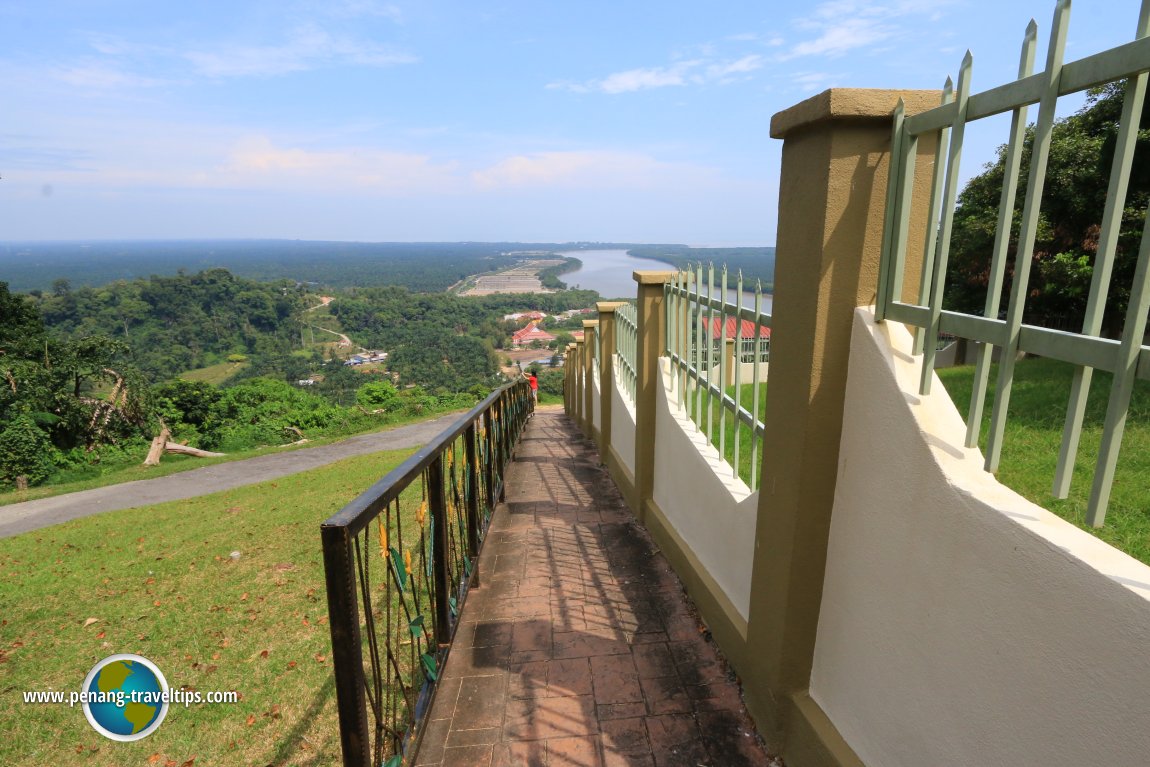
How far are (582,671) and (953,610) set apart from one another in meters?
1.85

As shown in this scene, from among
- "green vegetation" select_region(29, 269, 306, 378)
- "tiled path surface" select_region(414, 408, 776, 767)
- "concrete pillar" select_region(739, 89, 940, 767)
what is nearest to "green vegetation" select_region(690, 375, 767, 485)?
"concrete pillar" select_region(739, 89, 940, 767)

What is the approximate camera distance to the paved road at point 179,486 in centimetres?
1023

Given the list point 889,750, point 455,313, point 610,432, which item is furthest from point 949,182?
point 455,313

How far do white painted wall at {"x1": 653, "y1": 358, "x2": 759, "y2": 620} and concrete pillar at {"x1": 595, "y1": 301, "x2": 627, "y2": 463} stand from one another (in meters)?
2.17

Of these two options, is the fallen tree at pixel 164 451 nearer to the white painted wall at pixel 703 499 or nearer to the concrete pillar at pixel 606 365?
the concrete pillar at pixel 606 365

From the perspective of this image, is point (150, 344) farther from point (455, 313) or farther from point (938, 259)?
point (938, 259)

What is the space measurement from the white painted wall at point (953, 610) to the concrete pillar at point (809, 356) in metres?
0.06

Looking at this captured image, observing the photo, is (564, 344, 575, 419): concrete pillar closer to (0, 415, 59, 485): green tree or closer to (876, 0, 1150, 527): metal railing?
(876, 0, 1150, 527): metal railing

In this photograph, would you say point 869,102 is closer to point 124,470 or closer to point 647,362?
point 647,362

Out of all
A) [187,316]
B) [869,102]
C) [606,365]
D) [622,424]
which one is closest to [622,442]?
[622,424]

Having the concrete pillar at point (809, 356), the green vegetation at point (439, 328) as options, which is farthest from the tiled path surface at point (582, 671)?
the green vegetation at point (439, 328)

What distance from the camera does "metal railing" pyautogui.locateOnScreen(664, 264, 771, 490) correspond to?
9.37 ft

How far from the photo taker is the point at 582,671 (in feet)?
9.59

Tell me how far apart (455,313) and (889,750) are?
9474 cm
